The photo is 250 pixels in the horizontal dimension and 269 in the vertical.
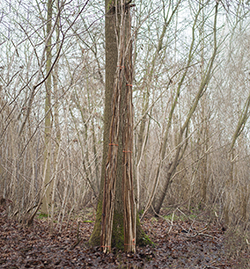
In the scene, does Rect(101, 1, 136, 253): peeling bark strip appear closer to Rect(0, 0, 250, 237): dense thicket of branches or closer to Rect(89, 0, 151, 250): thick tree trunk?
Rect(89, 0, 151, 250): thick tree trunk

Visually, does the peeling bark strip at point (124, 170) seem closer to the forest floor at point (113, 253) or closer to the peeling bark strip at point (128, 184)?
the peeling bark strip at point (128, 184)

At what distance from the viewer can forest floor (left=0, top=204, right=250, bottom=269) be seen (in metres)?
2.51

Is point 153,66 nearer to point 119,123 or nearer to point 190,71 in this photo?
point 190,71

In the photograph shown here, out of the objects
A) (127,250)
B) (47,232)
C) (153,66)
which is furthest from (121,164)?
(153,66)

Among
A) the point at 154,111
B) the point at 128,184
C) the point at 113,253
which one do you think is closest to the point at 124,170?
the point at 128,184

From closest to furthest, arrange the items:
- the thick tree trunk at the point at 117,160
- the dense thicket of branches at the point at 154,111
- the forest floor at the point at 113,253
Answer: the forest floor at the point at 113,253, the thick tree trunk at the point at 117,160, the dense thicket of branches at the point at 154,111

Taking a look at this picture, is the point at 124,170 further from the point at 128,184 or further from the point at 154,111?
the point at 154,111

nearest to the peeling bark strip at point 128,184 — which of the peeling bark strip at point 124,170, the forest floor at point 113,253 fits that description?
the peeling bark strip at point 124,170

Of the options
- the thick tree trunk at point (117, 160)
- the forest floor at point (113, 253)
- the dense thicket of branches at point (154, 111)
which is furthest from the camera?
the dense thicket of branches at point (154, 111)

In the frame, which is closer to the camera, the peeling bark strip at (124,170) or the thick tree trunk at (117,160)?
the peeling bark strip at (124,170)

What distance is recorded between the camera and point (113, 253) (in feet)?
8.61

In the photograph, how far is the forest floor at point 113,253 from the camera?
2512mm

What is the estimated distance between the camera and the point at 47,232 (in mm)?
3459

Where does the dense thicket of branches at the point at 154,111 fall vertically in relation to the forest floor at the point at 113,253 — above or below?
above
